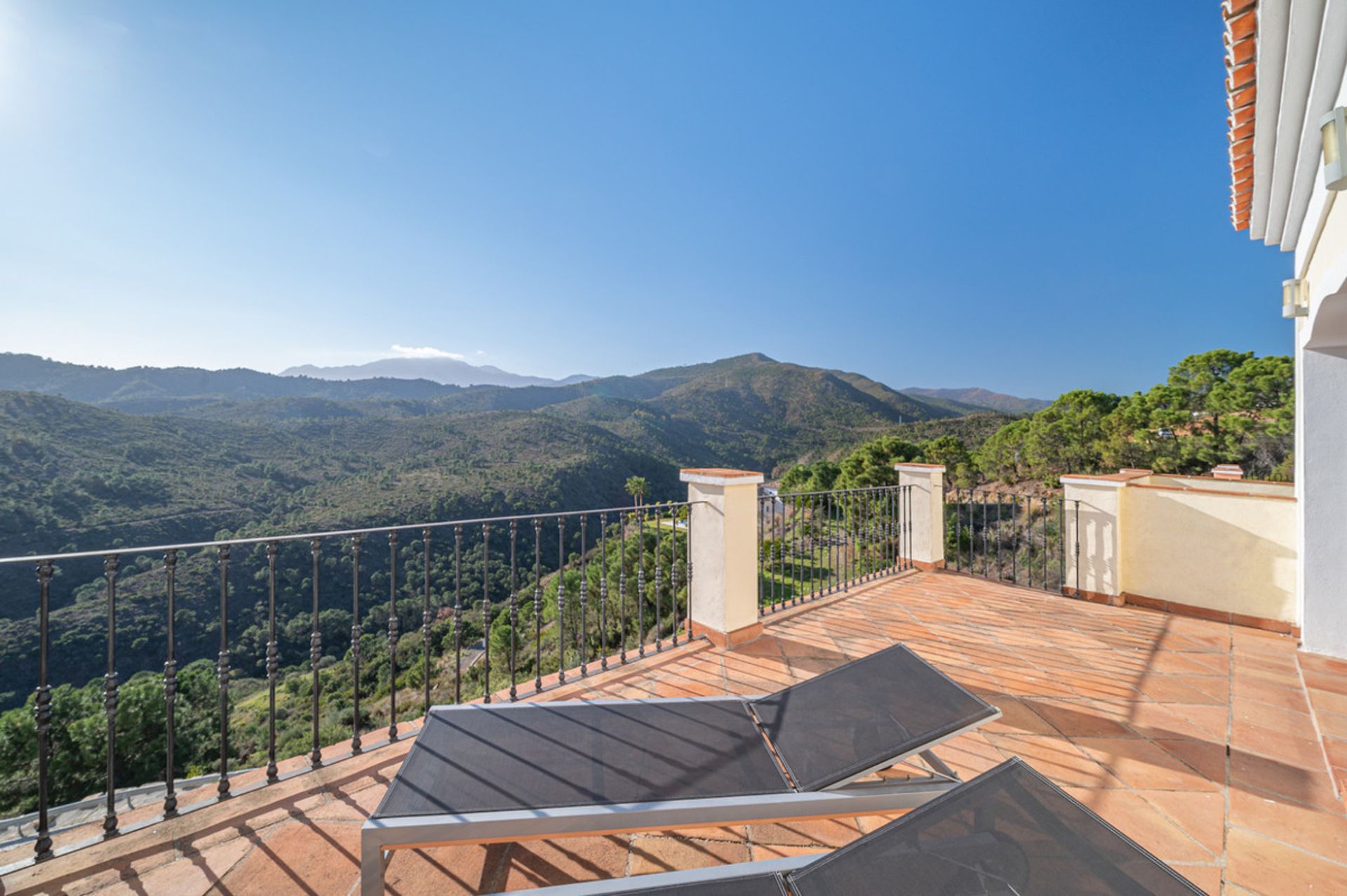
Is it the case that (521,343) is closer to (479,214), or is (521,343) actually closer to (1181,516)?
(479,214)

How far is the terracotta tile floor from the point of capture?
1526mm

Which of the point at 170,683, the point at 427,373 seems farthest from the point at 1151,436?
the point at 427,373

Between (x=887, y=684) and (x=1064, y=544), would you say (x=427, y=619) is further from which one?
(x=1064, y=544)

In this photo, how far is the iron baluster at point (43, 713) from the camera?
154cm

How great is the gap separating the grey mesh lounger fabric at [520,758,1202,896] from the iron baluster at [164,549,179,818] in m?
1.74

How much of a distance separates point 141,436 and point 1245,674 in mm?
47232

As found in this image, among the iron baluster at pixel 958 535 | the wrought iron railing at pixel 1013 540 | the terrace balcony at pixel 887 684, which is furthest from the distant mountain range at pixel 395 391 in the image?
the terrace balcony at pixel 887 684

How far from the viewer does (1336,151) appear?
1577mm

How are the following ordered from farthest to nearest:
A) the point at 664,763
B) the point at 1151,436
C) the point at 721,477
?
1. the point at 1151,436
2. the point at 721,477
3. the point at 664,763

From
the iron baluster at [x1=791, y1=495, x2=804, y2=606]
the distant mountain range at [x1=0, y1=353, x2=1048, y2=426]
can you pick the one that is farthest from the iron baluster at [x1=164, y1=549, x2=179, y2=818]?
the distant mountain range at [x1=0, y1=353, x2=1048, y2=426]

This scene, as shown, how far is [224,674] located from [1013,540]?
22.9 feet

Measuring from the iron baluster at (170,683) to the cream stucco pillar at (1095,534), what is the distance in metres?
5.88

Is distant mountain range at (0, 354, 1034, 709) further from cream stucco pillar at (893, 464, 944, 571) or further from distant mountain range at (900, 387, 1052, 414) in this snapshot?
cream stucco pillar at (893, 464, 944, 571)

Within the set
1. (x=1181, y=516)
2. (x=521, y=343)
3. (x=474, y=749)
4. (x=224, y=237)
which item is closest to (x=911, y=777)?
(x=474, y=749)
